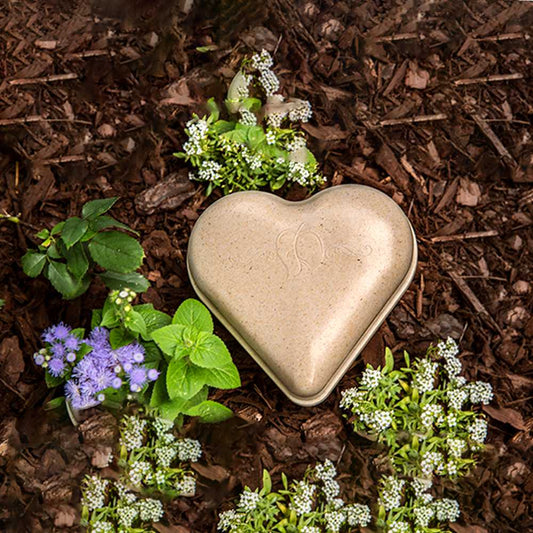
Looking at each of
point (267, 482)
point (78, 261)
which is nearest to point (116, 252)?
point (78, 261)

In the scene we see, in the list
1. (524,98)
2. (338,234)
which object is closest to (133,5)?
(338,234)

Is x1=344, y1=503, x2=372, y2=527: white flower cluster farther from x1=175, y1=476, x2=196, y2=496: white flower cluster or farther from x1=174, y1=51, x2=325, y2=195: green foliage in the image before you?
x1=174, y1=51, x2=325, y2=195: green foliage

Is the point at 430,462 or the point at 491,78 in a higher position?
the point at 491,78

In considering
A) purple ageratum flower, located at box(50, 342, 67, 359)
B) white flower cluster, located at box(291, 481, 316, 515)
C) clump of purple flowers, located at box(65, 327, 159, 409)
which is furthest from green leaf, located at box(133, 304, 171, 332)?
white flower cluster, located at box(291, 481, 316, 515)

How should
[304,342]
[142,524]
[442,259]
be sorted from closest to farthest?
[304,342] → [142,524] → [442,259]

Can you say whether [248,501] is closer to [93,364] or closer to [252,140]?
[93,364]

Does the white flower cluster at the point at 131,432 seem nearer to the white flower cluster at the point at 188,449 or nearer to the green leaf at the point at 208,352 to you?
the white flower cluster at the point at 188,449

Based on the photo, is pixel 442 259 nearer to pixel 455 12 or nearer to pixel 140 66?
pixel 455 12
